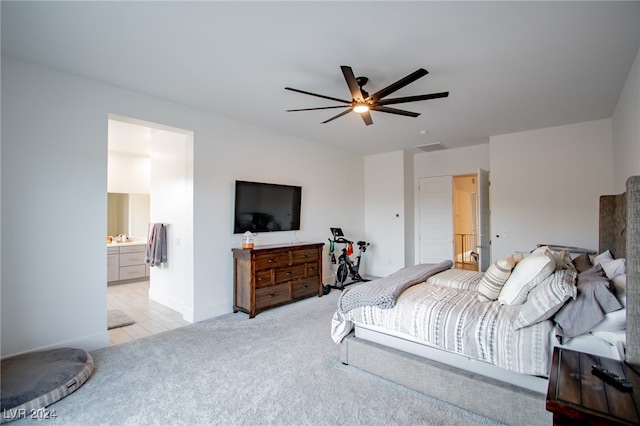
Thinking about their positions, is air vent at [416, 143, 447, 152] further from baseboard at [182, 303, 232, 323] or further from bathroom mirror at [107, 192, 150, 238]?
bathroom mirror at [107, 192, 150, 238]

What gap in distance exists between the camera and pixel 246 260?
408 cm

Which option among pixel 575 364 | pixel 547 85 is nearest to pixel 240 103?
pixel 547 85

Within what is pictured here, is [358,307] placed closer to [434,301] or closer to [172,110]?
[434,301]

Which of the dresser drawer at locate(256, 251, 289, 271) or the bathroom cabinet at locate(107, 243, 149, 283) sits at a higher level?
the dresser drawer at locate(256, 251, 289, 271)

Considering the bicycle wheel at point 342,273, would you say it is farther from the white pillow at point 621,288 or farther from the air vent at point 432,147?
the white pillow at point 621,288

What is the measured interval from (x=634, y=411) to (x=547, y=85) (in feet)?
10.5

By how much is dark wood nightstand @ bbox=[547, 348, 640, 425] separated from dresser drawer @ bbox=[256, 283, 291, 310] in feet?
10.8

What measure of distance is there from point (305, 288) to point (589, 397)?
12.5ft

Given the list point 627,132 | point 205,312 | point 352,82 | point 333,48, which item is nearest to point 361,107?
point 352,82

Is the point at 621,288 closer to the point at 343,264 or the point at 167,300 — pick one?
the point at 343,264

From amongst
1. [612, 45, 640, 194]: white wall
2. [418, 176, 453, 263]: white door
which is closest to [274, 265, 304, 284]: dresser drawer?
[418, 176, 453, 263]: white door

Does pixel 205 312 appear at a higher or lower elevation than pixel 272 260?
lower

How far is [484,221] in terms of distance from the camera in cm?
512

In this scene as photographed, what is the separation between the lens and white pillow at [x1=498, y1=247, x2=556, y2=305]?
6.94 ft
